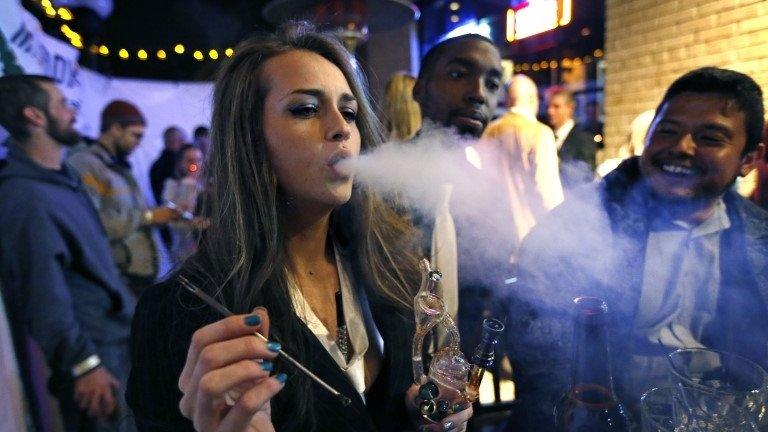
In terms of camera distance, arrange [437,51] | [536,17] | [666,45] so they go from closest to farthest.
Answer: [437,51]
[666,45]
[536,17]

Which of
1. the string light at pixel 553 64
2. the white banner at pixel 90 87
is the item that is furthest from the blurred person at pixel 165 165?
the string light at pixel 553 64

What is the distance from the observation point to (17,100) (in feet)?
8.14

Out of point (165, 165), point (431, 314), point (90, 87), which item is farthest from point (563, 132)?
point (90, 87)

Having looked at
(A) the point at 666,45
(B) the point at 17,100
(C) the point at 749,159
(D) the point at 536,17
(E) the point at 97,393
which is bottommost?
(E) the point at 97,393

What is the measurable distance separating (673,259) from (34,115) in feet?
10.6

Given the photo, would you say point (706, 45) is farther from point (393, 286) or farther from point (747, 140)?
point (393, 286)

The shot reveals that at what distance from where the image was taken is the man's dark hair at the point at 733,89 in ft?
4.94

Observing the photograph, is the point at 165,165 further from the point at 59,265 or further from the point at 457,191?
the point at 457,191

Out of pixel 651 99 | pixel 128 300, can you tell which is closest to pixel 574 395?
pixel 128 300

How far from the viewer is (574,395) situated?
944 mm

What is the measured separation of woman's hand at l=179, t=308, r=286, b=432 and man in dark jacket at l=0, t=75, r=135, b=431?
2028mm

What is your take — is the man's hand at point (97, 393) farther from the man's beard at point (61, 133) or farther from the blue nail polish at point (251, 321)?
the blue nail polish at point (251, 321)

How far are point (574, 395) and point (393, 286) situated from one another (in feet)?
2.29

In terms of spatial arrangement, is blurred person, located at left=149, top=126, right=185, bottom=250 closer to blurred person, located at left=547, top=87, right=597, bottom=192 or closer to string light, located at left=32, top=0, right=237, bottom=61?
string light, located at left=32, top=0, right=237, bottom=61
